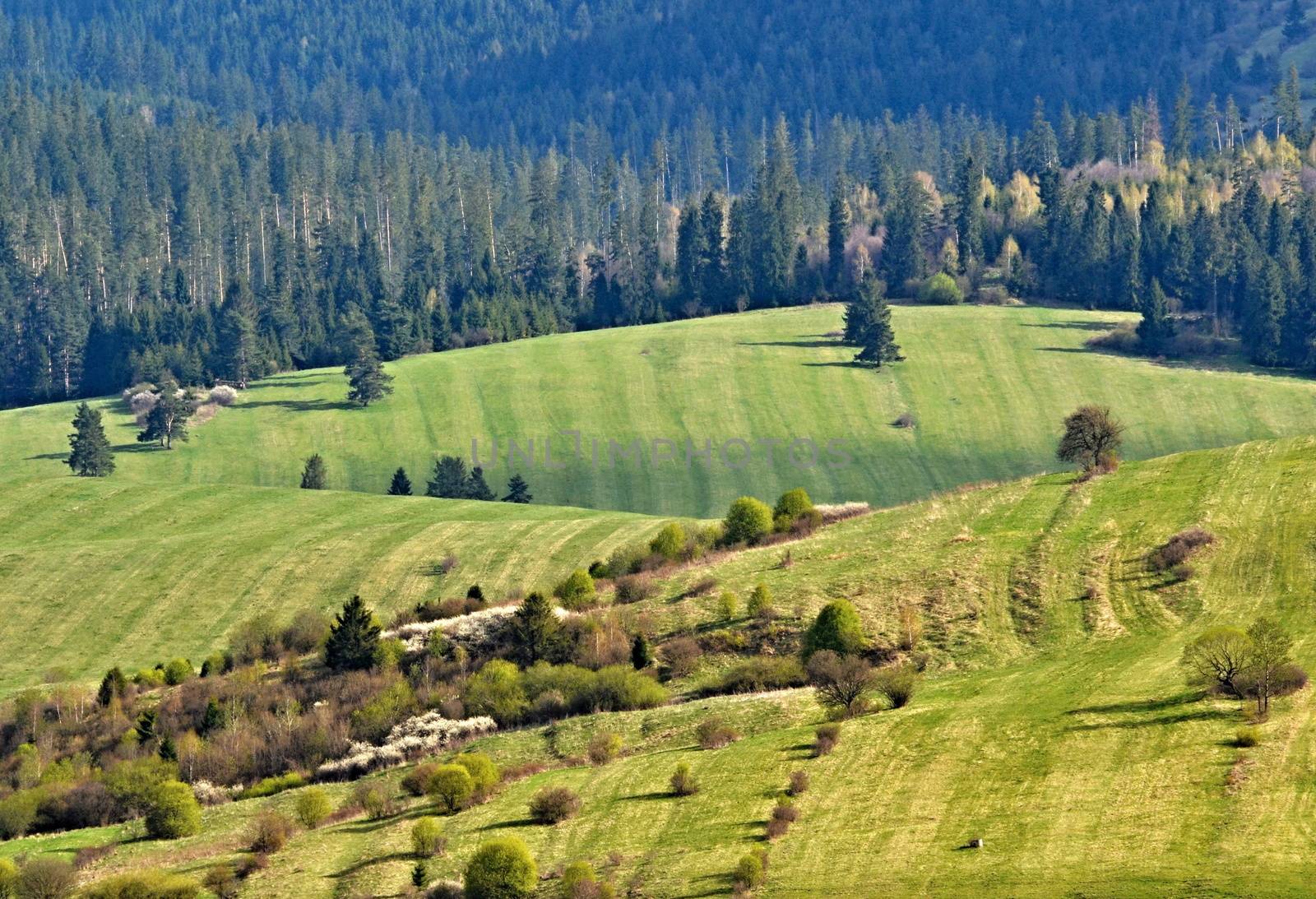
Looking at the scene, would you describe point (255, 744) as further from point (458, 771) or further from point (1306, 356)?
point (1306, 356)

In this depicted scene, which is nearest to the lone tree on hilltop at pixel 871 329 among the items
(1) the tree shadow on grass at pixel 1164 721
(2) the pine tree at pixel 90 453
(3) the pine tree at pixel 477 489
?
(3) the pine tree at pixel 477 489

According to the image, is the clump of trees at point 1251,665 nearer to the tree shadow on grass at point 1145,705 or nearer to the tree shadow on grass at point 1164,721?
the tree shadow on grass at point 1145,705

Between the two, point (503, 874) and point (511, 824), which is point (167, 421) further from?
point (503, 874)

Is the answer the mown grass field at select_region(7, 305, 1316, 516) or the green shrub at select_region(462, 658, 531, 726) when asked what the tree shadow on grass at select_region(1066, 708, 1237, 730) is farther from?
the mown grass field at select_region(7, 305, 1316, 516)

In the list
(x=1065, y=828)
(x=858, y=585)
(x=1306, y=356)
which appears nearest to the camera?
(x=1065, y=828)

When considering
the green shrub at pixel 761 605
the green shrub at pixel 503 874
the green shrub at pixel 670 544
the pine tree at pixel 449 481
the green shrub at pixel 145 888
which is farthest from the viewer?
the pine tree at pixel 449 481

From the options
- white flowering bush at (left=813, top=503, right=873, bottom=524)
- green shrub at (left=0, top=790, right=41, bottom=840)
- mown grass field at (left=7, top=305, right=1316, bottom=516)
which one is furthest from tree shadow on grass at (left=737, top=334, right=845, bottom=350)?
green shrub at (left=0, top=790, right=41, bottom=840)

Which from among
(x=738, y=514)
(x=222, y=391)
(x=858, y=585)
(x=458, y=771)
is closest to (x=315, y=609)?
(x=738, y=514)
